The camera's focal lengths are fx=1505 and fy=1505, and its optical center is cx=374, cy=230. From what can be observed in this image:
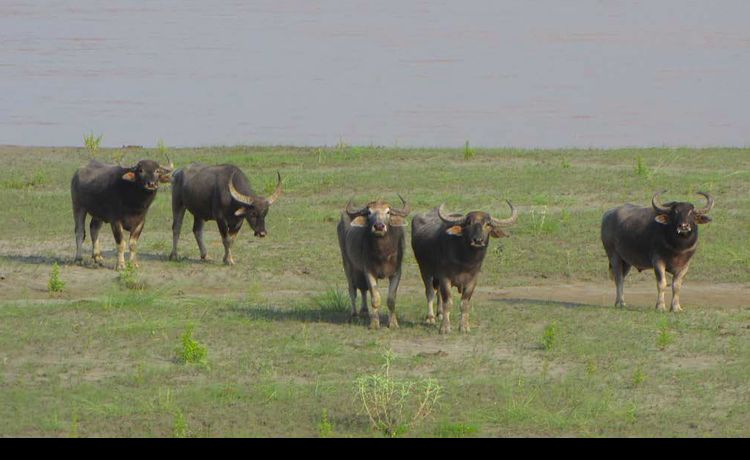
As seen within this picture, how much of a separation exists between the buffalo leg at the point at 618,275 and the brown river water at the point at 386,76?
10578 mm

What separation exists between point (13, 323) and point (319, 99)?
1821 centimetres

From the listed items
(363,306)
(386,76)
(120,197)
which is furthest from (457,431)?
(386,76)

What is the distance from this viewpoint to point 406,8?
48.8 meters

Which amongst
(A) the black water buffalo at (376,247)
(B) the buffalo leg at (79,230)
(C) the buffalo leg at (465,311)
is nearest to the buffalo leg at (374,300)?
(A) the black water buffalo at (376,247)

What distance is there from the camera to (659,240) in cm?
1486

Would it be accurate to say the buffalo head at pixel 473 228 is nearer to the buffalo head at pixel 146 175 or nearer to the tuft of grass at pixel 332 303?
the tuft of grass at pixel 332 303

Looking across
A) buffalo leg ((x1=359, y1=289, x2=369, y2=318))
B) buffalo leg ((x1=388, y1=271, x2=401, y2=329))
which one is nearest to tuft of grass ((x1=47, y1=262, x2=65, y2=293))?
buffalo leg ((x1=359, y1=289, x2=369, y2=318))

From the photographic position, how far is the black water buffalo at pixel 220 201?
56.8 feet

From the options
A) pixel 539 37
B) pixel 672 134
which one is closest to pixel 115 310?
pixel 672 134

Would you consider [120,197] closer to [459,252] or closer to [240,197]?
[240,197]

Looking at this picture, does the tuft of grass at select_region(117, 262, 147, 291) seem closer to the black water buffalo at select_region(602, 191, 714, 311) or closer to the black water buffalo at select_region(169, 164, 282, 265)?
the black water buffalo at select_region(169, 164, 282, 265)

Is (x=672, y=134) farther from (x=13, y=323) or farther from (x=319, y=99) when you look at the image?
(x=13, y=323)

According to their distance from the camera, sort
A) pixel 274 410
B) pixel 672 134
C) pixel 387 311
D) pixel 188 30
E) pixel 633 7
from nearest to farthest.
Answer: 1. pixel 274 410
2. pixel 387 311
3. pixel 672 134
4. pixel 188 30
5. pixel 633 7

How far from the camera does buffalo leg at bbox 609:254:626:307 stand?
50.0 ft
